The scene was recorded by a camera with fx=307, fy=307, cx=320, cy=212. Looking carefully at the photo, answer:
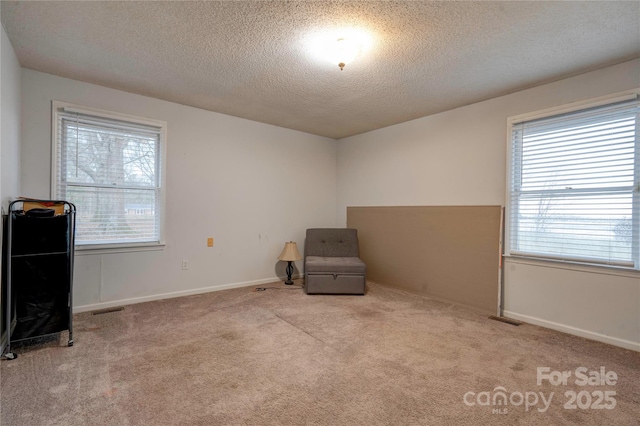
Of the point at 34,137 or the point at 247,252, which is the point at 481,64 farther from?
the point at 34,137

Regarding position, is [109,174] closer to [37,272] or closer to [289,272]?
[37,272]

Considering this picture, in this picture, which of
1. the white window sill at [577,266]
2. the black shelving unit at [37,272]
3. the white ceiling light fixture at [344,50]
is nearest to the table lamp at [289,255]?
the black shelving unit at [37,272]

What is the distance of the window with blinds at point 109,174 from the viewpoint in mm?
3244

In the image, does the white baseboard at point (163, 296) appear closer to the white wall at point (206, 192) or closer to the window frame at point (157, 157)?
the white wall at point (206, 192)

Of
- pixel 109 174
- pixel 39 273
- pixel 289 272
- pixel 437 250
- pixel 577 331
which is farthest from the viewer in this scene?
pixel 289 272

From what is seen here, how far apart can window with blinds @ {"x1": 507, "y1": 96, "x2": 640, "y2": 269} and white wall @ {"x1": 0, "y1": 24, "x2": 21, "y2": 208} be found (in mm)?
4628

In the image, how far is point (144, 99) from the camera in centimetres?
368

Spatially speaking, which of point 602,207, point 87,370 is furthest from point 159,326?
point 602,207

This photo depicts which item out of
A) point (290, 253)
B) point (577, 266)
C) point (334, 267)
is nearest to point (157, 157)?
point (290, 253)

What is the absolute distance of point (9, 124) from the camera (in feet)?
8.26

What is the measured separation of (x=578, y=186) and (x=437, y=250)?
1.62 metres

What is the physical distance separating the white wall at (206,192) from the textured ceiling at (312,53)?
1.10 ft

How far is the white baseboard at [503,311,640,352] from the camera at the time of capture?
2.61 metres

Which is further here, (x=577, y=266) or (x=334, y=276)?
(x=334, y=276)
